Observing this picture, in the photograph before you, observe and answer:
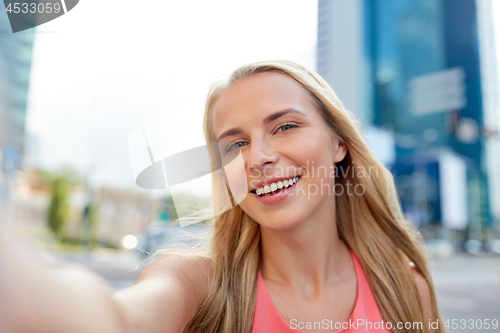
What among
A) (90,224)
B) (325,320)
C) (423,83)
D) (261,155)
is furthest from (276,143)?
(90,224)

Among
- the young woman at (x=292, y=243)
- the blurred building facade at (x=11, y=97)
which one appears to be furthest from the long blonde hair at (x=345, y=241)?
the blurred building facade at (x=11, y=97)

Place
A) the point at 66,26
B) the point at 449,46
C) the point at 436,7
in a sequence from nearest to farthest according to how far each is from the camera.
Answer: the point at 66,26 → the point at 436,7 → the point at 449,46

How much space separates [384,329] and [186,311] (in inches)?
24.2

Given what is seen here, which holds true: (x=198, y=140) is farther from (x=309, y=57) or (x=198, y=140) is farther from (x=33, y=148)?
(x=309, y=57)

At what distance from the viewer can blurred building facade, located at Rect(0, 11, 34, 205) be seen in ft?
1.26

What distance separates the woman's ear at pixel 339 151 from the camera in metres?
1.15

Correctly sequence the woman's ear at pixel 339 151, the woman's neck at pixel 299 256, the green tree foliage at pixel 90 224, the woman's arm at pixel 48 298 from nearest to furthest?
the woman's arm at pixel 48 298, the woman's neck at pixel 299 256, the woman's ear at pixel 339 151, the green tree foliage at pixel 90 224

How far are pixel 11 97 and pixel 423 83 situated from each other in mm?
6274

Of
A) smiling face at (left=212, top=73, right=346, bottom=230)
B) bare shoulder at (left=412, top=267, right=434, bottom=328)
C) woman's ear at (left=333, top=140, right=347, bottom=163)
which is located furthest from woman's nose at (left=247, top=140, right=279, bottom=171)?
bare shoulder at (left=412, top=267, right=434, bottom=328)

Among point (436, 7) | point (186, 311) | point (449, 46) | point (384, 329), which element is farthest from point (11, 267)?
point (449, 46)

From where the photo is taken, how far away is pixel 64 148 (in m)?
1.05

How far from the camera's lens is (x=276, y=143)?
934mm

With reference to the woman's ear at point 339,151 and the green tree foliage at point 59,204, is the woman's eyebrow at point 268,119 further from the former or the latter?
the green tree foliage at point 59,204

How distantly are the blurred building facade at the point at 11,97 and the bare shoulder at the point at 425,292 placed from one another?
1258 mm
